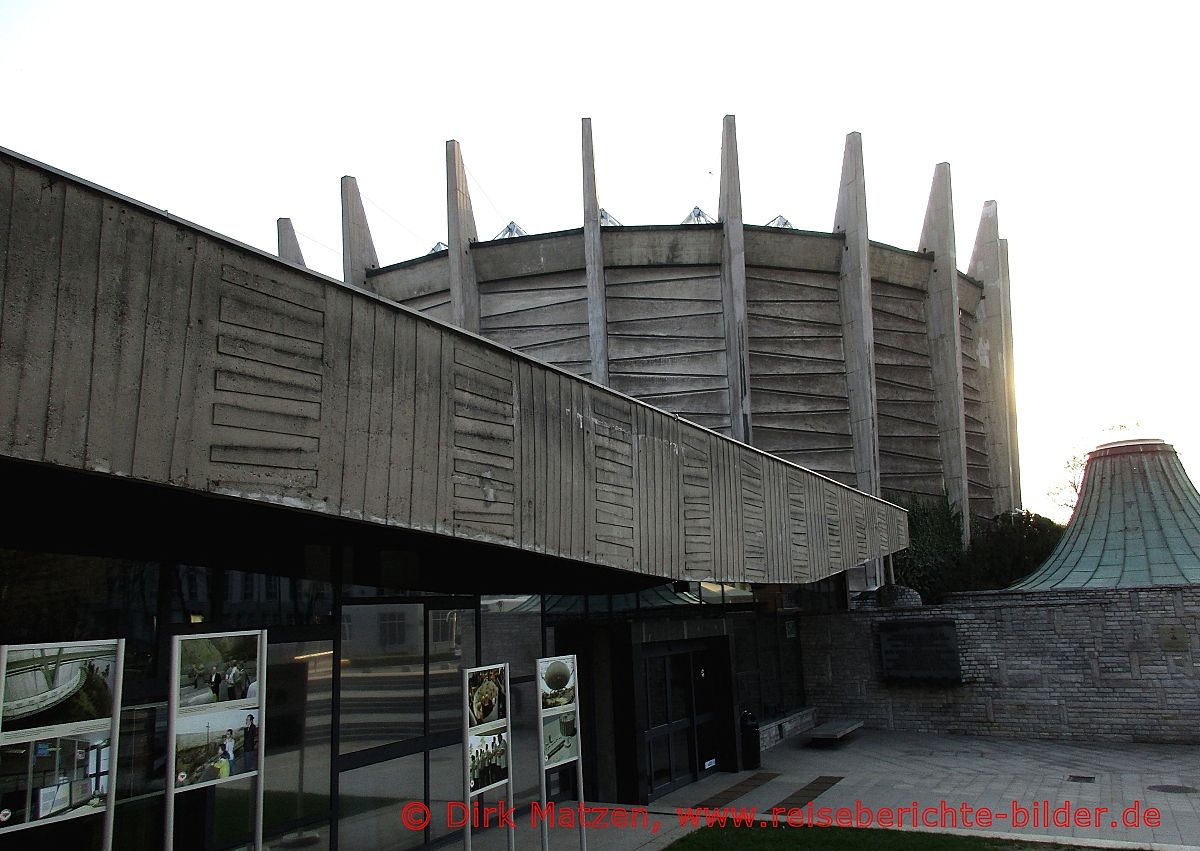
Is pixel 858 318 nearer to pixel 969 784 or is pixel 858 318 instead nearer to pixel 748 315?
pixel 748 315

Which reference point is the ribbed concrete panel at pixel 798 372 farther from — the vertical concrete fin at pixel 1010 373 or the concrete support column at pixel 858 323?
the vertical concrete fin at pixel 1010 373

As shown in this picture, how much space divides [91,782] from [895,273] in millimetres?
26654

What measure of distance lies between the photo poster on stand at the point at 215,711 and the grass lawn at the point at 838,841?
5.21m

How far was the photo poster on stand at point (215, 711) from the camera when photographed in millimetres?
5363

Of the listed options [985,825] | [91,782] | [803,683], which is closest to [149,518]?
[91,782]

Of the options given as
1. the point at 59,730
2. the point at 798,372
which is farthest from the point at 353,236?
the point at 59,730

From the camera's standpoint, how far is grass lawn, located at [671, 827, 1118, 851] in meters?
9.02

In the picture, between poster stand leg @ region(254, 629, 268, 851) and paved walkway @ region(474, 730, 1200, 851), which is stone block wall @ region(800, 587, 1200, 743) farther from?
poster stand leg @ region(254, 629, 268, 851)

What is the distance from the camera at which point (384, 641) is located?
8.82 metres

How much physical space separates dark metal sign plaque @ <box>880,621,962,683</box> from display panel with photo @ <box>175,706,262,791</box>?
1584 centimetres

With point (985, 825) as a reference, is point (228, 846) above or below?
above

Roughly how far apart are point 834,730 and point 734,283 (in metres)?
12.3

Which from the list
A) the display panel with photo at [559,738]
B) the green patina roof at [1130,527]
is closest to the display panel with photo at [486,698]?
the display panel with photo at [559,738]

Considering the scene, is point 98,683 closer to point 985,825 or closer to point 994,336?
point 985,825
